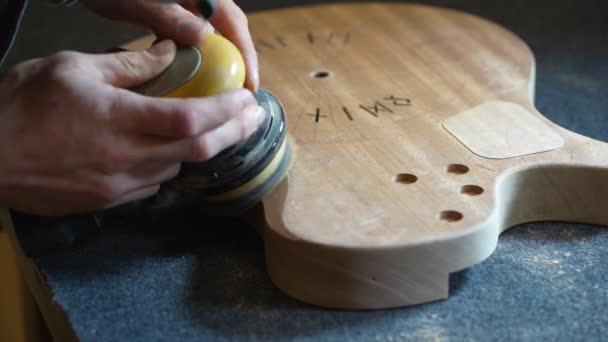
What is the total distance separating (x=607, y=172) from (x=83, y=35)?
882 mm

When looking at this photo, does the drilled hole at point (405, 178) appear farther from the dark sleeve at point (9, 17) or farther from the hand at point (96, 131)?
the dark sleeve at point (9, 17)

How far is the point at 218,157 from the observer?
638 mm

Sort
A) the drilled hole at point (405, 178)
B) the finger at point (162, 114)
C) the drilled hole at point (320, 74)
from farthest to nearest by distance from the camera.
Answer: the drilled hole at point (320, 74) < the drilled hole at point (405, 178) < the finger at point (162, 114)

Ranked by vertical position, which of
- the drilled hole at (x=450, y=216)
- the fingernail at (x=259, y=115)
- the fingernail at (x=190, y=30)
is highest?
the fingernail at (x=190, y=30)

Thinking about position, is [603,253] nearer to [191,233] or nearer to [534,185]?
[534,185]

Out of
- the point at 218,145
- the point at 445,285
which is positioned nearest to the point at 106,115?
the point at 218,145

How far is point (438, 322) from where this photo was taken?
60 centimetres

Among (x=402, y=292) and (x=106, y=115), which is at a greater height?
(x=106, y=115)

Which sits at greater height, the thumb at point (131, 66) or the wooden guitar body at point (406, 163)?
the thumb at point (131, 66)

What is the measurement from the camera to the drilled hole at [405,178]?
0.68 metres

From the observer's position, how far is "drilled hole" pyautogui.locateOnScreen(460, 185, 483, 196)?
66 cm

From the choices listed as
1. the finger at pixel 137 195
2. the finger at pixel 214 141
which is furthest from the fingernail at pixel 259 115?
the finger at pixel 137 195

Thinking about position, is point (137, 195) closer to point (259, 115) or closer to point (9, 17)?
point (259, 115)

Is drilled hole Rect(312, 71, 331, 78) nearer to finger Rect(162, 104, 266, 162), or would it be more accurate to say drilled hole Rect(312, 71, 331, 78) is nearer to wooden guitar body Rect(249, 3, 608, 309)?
wooden guitar body Rect(249, 3, 608, 309)
